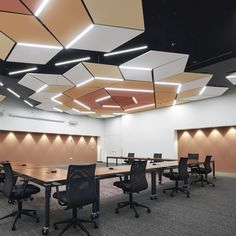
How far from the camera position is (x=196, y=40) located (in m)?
5.02

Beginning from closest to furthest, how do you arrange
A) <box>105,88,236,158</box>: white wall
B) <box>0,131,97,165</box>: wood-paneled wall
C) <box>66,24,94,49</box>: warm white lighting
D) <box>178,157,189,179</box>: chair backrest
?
1. <box>66,24,94,49</box>: warm white lighting
2. <box>178,157,189,179</box>: chair backrest
3. <box>105,88,236,158</box>: white wall
4. <box>0,131,97,165</box>: wood-paneled wall

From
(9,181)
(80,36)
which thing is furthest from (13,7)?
(9,181)

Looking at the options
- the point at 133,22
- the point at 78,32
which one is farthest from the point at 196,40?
the point at 78,32

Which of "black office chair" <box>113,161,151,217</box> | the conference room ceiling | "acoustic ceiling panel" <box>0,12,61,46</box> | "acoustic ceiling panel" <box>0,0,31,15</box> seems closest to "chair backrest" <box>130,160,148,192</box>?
Answer: "black office chair" <box>113,161,151,217</box>

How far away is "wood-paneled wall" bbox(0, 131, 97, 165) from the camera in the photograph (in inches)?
448

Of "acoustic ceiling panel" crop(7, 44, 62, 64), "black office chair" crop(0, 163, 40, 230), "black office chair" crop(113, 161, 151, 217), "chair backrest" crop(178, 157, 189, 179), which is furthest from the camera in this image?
"chair backrest" crop(178, 157, 189, 179)

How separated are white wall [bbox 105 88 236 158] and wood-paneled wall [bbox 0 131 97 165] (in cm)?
158

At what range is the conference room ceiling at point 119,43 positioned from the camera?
328 cm

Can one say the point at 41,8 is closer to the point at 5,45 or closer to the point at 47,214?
the point at 5,45

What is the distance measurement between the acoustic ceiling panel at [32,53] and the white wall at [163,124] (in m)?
7.70

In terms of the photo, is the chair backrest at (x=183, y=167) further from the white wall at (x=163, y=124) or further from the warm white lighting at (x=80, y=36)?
the white wall at (x=163, y=124)

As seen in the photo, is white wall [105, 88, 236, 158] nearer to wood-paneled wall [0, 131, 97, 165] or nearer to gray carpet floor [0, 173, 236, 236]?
wood-paneled wall [0, 131, 97, 165]

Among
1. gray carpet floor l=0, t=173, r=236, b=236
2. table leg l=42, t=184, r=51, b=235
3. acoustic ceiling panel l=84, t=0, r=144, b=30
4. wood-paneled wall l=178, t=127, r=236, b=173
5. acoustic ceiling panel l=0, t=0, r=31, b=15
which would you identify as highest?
acoustic ceiling panel l=0, t=0, r=31, b=15

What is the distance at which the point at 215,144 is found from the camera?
981 cm
